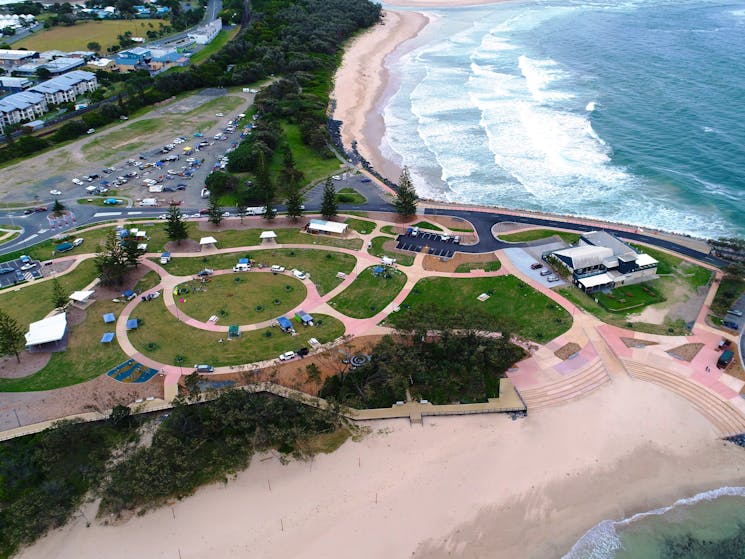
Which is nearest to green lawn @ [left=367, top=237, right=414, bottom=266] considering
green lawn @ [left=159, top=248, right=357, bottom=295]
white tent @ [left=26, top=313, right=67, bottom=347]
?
green lawn @ [left=159, top=248, right=357, bottom=295]

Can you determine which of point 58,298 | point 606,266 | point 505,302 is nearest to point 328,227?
point 505,302

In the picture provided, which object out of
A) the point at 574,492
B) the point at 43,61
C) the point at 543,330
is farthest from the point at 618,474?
the point at 43,61

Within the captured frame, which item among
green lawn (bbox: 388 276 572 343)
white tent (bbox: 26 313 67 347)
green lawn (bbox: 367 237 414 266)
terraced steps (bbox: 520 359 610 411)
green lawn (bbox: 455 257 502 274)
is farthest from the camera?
green lawn (bbox: 367 237 414 266)

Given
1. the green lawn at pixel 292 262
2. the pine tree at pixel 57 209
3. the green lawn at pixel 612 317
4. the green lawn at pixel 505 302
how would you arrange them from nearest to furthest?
1. the green lawn at pixel 612 317
2. the green lawn at pixel 505 302
3. the green lawn at pixel 292 262
4. the pine tree at pixel 57 209

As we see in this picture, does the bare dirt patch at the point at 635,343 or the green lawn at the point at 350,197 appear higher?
the green lawn at the point at 350,197

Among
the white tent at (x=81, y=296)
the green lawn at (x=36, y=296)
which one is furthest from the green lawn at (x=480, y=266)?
the green lawn at (x=36, y=296)

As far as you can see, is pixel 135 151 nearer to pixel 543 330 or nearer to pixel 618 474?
pixel 543 330

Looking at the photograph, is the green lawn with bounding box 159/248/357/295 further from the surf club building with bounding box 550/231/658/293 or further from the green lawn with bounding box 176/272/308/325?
the surf club building with bounding box 550/231/658/293

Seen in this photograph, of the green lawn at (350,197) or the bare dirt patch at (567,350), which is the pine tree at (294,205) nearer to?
the green lawn at (350,197)
